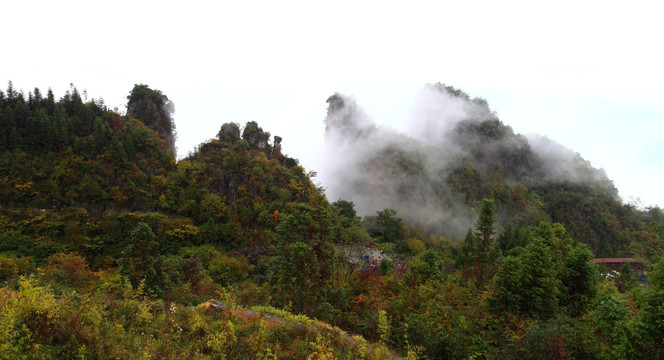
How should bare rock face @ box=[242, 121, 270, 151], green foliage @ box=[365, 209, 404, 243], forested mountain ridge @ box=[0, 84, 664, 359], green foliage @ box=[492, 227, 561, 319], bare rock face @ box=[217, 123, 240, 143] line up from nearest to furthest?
forested mountain ridge @ box=[0, 84, 664, 359]
green foliage @ box=[492, 227, 561, 319]
bare rock face @ box=[217, 123, 240, 143]
bare rock face @ box=[242, 121, 270, 151]
green foliage @ box=[365, 209, 404, 243]

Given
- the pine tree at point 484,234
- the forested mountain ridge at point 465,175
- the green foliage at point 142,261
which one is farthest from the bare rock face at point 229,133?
the pine tree at point 484,234

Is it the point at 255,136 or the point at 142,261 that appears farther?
the point at 255,136

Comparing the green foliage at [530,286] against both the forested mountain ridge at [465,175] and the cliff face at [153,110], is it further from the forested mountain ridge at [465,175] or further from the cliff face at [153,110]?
the forested mountain ridge at [465,175]

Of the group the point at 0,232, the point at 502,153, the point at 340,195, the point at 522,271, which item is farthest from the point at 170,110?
the point at 502,153

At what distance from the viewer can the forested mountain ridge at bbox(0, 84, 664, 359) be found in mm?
7125

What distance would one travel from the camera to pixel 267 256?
31047 millimetres

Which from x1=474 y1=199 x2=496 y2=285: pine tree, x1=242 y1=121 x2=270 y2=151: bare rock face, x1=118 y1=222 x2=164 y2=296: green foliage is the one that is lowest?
x1=118 y1=222 x2=164 y2=296: green foliage

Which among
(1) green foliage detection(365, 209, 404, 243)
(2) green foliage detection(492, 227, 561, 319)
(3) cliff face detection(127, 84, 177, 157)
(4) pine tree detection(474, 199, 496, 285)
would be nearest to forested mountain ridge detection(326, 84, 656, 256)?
(1) green foliage detection(365, 209, 404, 243)

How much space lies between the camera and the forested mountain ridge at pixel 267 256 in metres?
7.12

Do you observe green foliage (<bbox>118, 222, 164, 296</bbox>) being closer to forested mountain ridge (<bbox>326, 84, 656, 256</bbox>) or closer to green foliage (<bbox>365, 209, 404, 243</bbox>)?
green foliage (<bbox>365, 209, 404, 243</bbox>)

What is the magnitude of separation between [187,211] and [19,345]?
3064 centimetres

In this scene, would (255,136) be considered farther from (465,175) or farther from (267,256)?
(465,175)

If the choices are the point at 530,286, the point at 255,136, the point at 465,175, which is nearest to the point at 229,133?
the point at 255,136

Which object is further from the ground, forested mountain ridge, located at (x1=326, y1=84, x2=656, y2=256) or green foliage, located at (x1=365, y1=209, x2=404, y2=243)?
forested mountain ridge, located at (x1=326, y1=84, x2=656, y2=256)
